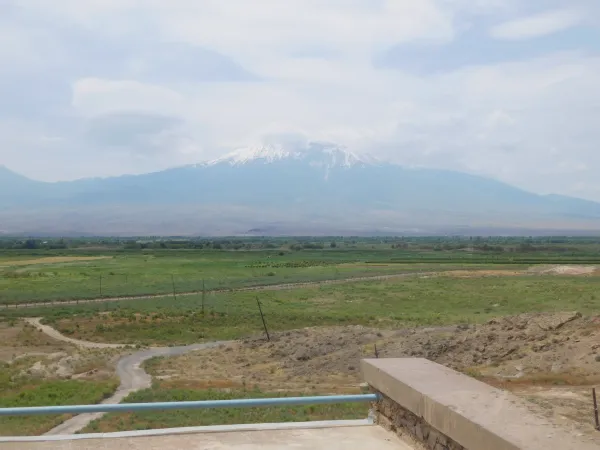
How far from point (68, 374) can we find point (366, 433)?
81.4ft

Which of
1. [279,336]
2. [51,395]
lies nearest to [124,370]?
[51,395]

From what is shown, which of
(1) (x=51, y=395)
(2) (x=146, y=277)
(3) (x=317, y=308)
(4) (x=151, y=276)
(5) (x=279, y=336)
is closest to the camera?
(1) (x=51, y=395)

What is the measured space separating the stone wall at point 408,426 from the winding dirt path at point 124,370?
10212 millimetres

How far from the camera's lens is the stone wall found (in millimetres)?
6566

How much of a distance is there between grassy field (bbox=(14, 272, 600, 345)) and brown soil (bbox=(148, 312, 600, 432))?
10.1 m

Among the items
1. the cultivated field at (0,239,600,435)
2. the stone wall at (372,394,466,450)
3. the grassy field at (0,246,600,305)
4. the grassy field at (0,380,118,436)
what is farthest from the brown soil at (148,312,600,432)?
the grassy field at (0,246,600,305)

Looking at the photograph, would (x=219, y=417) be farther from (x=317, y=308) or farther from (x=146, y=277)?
(x=146, y=277)

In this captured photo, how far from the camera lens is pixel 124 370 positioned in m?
30.4

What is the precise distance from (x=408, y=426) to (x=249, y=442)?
1.81m

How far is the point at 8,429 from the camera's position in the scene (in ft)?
52.7

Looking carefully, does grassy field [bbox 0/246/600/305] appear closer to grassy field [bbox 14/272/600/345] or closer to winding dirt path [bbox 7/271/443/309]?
winding dirt path [bbox 7/271/443/309]

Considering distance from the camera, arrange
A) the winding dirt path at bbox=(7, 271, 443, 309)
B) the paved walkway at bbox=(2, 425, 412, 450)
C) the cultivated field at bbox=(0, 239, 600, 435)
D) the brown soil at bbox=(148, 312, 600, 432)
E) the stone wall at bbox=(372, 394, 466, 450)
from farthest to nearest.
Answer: the winding dirt path at bbox=(7, 271, 443, 309) < the brown soil at bbox=(148, 312, 600, 432) < the cultivated field at bbox=(0, 239, 600, 435) < the paved walkway at bbox=(2, 425, 412, 450) < the stone wall at bbox=(372, 394, 466, 450)

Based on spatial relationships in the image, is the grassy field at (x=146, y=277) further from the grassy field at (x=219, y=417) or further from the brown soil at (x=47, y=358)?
the grassy field at (x=219, y=417)

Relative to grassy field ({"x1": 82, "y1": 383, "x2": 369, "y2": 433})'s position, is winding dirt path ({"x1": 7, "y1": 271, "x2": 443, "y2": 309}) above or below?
below
